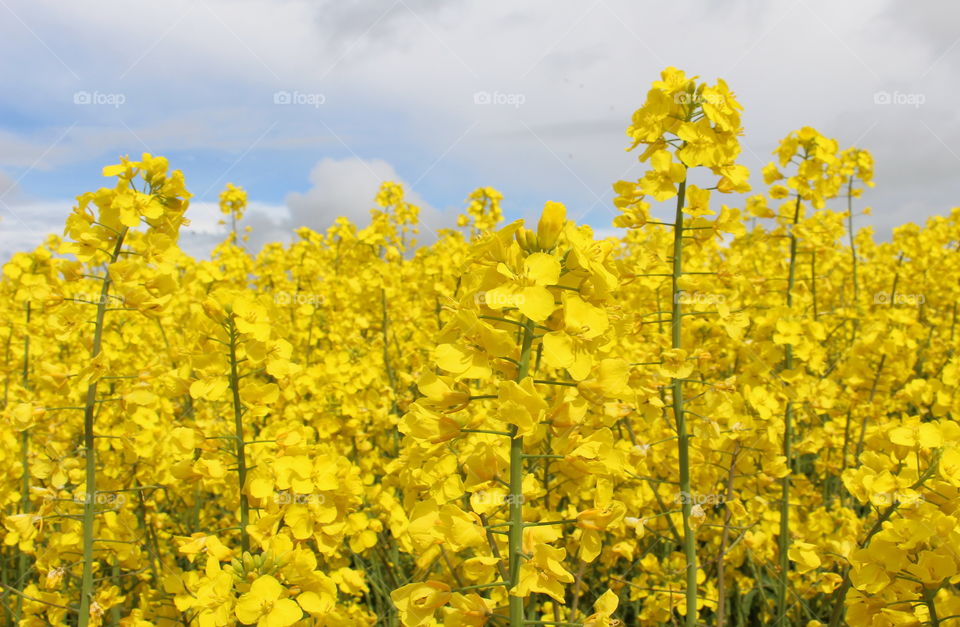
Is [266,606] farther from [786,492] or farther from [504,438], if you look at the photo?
[786,492]

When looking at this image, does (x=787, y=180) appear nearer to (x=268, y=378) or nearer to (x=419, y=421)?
(x=419, y=421)

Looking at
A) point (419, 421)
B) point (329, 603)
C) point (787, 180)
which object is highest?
point (787, 180)

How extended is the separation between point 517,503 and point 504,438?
0.65m

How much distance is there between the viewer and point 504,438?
2.35m

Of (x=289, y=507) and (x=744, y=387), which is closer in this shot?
(x=289, y=507)

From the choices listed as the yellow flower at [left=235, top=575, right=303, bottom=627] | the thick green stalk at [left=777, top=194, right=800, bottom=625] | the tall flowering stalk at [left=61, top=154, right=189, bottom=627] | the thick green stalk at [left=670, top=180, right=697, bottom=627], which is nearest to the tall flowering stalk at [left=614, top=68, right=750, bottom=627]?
the thick green stalk at [left=670, top=180, right=697, bottom=627]

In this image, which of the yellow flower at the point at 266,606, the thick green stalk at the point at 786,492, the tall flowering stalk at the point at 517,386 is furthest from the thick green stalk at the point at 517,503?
the thick green stalk at the point at 786,492

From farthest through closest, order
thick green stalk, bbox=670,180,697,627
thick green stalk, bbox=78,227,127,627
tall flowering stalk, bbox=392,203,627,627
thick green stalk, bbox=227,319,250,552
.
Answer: thick green stalk, bbox=670,180,697,627 → thick green stalk, bbox=78,227,127,627 → thick green stalk, bbox=227,319,250,552 → tall flowering stalk, bbox=392,203,627,627

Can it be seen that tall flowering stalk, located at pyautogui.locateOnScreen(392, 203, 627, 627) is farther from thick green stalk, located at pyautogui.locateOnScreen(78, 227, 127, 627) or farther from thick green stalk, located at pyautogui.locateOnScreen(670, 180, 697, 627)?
thick green stalk, located at pyautogui.locateOnScreen(78, 227, 127, 627)

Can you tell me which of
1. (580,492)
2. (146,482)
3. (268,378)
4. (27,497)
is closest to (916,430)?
(580,492)

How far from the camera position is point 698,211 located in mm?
3041

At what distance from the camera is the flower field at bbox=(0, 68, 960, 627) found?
1754 mm

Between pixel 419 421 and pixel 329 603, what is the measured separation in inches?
32.2

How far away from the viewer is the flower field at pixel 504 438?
1.75 metres
